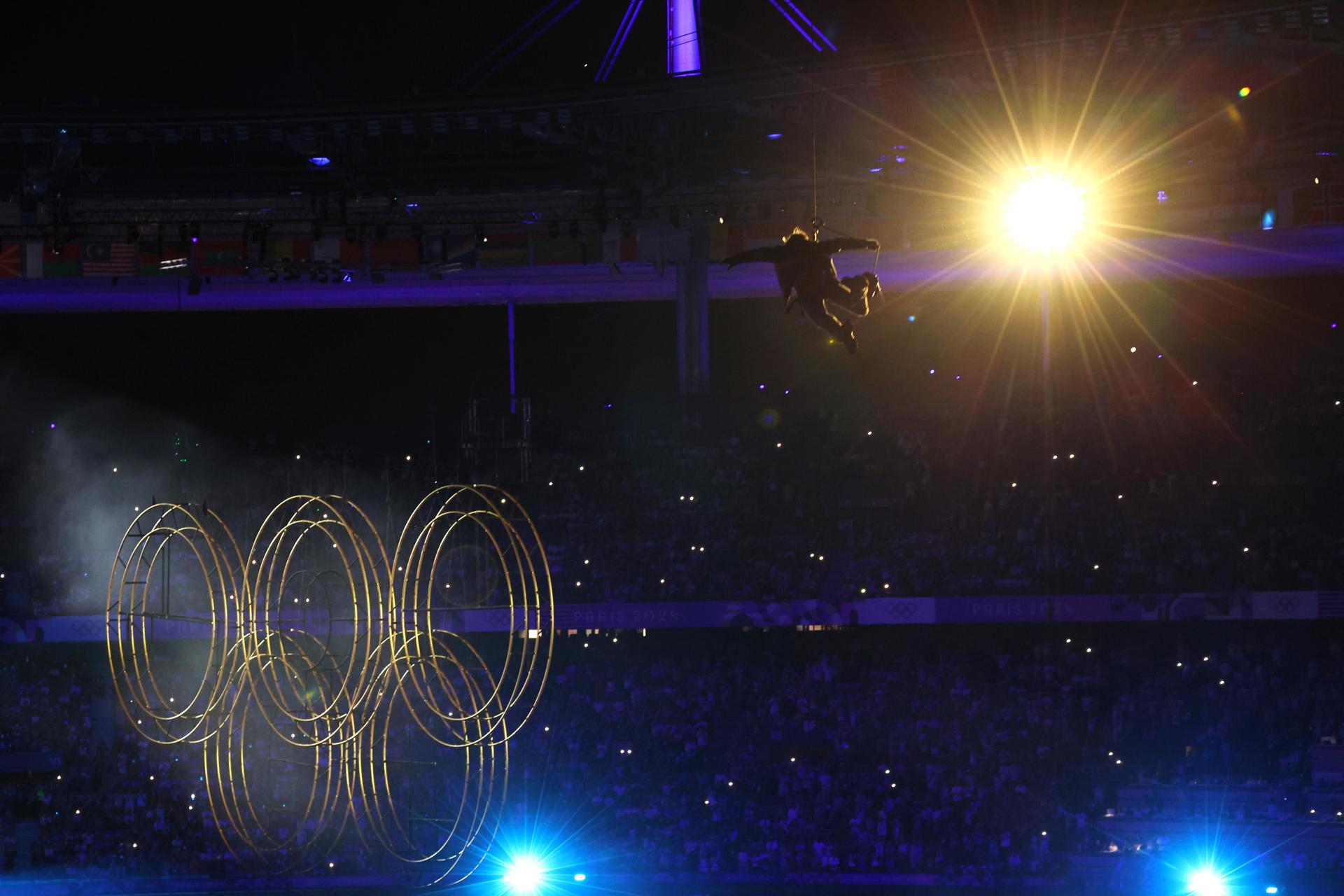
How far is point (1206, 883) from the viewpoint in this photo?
22156mm

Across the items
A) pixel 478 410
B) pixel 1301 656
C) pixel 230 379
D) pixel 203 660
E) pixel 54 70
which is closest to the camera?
pixel 54 70

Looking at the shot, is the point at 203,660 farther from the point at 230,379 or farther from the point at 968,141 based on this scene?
the point at 968,141

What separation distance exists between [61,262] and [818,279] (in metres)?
20.1

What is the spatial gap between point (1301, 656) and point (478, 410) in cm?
1644

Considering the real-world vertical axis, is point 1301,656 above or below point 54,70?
below

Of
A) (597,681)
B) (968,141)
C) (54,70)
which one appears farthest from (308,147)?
(597,681)

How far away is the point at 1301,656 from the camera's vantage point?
85.4 feet

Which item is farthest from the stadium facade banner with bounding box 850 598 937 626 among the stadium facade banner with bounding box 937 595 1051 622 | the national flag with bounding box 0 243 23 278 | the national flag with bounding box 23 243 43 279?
the national flag with bounding box 0 243 23 278

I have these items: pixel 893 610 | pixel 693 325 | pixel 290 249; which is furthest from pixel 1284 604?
pixel 290 249

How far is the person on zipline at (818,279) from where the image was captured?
13.1 meters

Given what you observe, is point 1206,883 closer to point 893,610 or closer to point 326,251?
point 893,610

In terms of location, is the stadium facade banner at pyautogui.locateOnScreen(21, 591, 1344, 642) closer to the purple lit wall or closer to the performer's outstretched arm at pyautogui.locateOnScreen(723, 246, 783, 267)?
the purple lit wall

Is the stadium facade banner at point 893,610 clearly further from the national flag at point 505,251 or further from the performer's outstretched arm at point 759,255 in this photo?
the performer's outstretched arm at point 759,255

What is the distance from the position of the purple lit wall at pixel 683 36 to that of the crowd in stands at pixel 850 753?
11377mm
